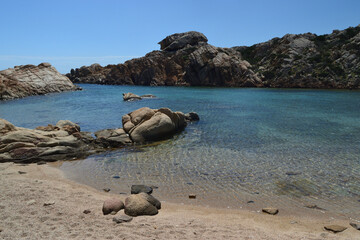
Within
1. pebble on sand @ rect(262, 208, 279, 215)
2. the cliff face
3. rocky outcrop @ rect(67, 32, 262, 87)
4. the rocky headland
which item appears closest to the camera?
pebble on sand @ rect(262, 208, 279, 215)

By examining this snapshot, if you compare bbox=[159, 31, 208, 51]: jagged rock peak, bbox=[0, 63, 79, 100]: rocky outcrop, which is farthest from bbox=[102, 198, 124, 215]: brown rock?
bbox=[159, 31, 208, 51]: jagged rock peak

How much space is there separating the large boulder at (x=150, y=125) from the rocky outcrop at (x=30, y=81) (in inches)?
1676

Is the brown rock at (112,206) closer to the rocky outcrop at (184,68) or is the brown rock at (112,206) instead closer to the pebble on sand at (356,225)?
the pebble on sand at (356,225)

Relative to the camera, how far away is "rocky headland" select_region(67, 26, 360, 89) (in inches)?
3064

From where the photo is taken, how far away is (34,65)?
66875 mm

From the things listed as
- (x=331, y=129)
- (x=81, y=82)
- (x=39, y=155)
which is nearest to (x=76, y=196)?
(x=39, y=155)

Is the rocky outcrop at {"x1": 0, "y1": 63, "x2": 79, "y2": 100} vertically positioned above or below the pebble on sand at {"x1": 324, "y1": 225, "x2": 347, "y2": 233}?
above

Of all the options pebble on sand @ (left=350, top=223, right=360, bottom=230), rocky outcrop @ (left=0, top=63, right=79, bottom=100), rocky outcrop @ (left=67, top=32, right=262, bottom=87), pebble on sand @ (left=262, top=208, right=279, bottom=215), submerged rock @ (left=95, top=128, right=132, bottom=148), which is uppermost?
rocky outcrop @ (left=67, top=32, right=262, bottom=87)

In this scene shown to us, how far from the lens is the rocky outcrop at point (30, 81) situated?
5428 cm

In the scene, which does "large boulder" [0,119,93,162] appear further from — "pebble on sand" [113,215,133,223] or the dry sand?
"pebble on sand" [113,215,133,223]

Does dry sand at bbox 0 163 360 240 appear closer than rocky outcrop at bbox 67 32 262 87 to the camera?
Yes

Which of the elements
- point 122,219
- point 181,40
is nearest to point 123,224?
point 122,219

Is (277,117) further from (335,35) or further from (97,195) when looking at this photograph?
(335,35)

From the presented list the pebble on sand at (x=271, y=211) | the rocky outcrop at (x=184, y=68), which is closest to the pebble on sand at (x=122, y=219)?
the pebble on sand at (x=271, y=211)
